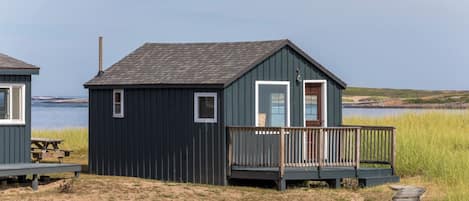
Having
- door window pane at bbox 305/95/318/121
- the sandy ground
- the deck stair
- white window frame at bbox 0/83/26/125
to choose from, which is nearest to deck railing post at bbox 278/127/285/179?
the sandy ground

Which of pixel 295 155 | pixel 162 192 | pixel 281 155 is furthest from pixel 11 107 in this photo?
pixel 295 155

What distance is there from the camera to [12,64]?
26.3 meters

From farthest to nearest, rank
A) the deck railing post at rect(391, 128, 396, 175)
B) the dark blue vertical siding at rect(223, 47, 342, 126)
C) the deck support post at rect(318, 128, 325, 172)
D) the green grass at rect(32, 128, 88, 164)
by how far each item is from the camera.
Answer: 1. the green grass at rect(32, 128, 88, 164)
2. the deck railing post at rect(391, 128, 396, 175)
3. the dark blue vertical siding at rect(223, 47, 342, 126)
4. the deck support post at rect(318, 128, 325, 172)

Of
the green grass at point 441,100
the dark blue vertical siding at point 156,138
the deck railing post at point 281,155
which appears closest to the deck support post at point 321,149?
the deck railing post at point 281,155

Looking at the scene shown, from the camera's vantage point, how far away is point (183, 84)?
2678 centimetres

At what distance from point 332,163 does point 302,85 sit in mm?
2310

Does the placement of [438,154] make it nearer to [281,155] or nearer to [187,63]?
[281,155]

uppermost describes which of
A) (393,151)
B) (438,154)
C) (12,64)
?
(12,64)

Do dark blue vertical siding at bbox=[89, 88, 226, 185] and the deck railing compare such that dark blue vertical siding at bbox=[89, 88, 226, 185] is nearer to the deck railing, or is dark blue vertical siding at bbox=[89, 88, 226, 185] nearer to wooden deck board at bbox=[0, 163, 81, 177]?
the deck railing

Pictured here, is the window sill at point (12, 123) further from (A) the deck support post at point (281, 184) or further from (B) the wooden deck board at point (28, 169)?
(A) the deck support post at point (281, 184)

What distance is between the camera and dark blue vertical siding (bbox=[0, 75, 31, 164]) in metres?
26.1

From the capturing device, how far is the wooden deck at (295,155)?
85.0 feet

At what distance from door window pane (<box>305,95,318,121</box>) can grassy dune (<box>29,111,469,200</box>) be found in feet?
9.26

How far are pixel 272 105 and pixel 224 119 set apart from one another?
1.59m
